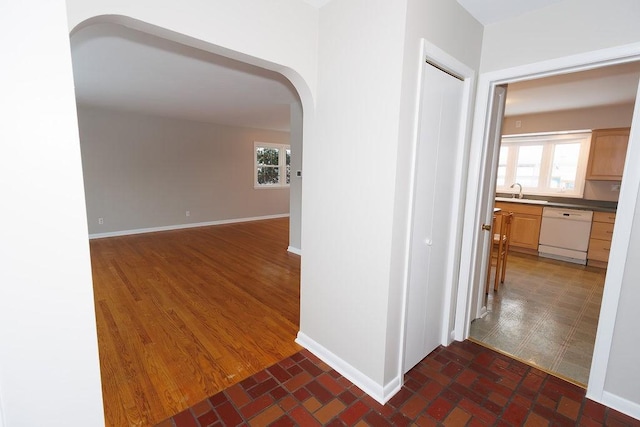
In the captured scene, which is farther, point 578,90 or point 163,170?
point 163,170

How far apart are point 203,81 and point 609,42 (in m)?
3.62

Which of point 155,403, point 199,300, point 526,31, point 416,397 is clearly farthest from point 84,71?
point 416,397

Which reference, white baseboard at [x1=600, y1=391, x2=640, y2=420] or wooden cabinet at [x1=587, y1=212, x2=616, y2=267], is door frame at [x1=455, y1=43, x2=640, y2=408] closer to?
white baseboard at [x1=600, y1=391, x2=640, y2=420]

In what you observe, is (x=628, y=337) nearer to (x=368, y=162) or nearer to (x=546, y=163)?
(x=368, y=162)

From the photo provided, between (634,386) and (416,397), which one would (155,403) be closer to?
(416,397)

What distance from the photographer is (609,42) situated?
164 cm

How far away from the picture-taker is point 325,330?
7.03 feet

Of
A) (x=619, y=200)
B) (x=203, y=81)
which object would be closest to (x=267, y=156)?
(x=203, y=81)

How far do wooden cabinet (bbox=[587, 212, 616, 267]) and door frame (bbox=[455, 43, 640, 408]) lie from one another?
10.9 feet

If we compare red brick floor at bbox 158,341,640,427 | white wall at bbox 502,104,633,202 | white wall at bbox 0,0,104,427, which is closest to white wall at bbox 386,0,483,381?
red brick floor at bbox 158,341,640,427

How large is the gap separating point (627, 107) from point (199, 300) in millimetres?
6363

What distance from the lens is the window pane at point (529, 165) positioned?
526cm

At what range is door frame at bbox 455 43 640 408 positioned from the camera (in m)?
1.61

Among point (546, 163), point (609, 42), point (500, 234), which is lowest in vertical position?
point (500, 234)
